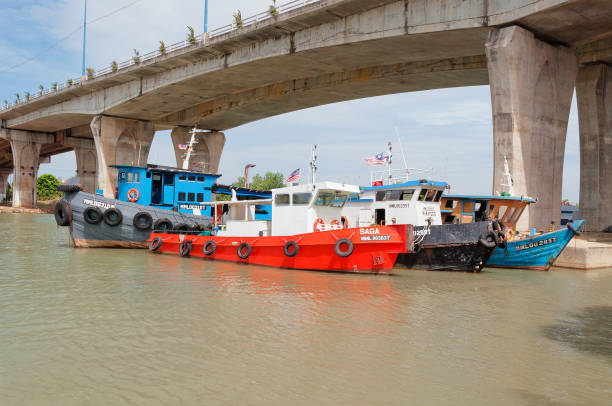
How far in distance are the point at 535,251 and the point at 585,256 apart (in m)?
2.16

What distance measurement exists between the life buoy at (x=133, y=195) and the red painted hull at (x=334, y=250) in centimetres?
903

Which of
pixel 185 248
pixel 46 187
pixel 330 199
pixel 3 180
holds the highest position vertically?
pixel 3 180

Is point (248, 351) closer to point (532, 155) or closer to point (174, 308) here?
point (174, 308)

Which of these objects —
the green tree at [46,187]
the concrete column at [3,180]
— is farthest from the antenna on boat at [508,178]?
the concrete column at [3,180]

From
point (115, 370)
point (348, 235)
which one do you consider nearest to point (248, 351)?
point (115, 370)

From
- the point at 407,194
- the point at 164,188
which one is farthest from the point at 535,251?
the point at 164,188

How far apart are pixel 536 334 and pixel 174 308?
22.3ft

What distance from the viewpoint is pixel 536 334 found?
867 cm

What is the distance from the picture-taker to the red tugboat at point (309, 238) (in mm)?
15305

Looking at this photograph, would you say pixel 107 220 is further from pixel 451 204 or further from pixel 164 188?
pixel 451 204

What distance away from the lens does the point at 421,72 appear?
3109 centimetres

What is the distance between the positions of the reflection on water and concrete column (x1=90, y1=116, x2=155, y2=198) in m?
41.7

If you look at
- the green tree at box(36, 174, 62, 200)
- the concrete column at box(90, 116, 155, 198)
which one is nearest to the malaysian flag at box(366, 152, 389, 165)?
the concrete column at box(90, 116, 155, 198)

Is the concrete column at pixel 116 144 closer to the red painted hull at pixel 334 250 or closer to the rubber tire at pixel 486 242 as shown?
the red painted hull at pixel 334 250
